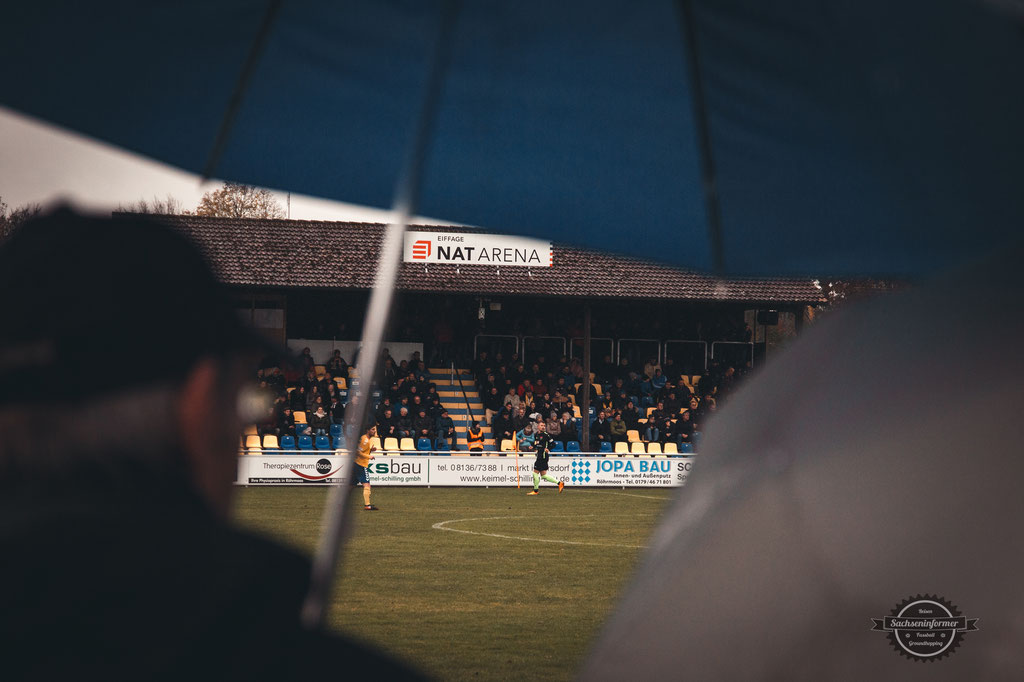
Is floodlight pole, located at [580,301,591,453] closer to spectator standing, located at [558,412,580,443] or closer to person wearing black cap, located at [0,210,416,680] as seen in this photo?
spectator standing, located at [558,412,580,443]

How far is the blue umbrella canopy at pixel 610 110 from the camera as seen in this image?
2.69 meters

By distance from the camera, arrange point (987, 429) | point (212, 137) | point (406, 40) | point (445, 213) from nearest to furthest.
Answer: point (987, 429) → point (406, 40) → point (212, 137) → point (445, 213)

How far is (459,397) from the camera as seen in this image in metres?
39.0

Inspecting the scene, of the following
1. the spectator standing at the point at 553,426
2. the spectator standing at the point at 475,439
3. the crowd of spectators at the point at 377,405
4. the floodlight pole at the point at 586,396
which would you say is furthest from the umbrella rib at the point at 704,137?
the floodlight pole at the point at 586,396

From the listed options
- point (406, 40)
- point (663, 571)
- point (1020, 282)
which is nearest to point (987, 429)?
point (1020, 282)

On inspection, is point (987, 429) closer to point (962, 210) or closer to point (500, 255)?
→ point (962, 210)

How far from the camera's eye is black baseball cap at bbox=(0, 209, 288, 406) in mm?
1008

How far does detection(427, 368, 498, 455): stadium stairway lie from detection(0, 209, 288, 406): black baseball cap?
35406 millimetres

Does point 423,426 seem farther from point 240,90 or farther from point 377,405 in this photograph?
point 240,90

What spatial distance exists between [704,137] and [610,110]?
34 cm

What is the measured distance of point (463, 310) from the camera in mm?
41000

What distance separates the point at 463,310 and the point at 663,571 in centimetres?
3805

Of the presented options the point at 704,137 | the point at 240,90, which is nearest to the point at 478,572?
the point at 704,137

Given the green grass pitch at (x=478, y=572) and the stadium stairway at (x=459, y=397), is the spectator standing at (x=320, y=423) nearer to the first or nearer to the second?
the stadium stairway at (x=459, y=397)
